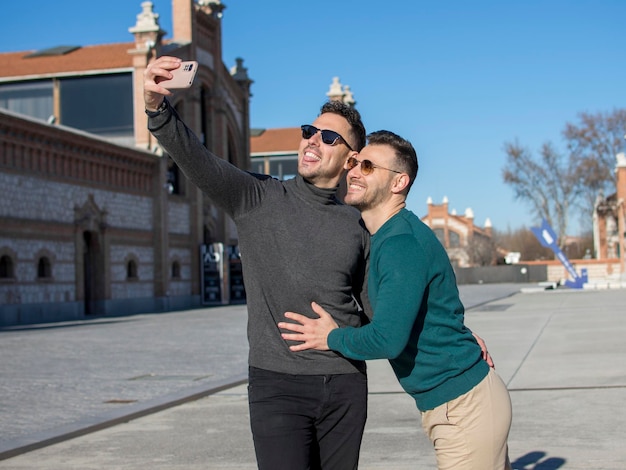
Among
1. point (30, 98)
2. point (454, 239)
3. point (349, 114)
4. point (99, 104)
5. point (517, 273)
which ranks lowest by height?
point (517, 273)

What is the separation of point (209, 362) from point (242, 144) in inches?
1621

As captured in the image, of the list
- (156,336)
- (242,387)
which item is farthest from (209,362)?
(156,336)

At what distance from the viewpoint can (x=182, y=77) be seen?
142 inches

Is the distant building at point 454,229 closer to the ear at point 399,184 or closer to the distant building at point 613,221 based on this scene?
the distant building at point 613,221

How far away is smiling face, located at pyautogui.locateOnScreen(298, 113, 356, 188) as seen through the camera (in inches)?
163

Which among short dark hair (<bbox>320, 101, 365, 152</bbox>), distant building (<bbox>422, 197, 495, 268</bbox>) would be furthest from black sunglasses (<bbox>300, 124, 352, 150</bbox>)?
distant building (<bbox>422, 197, 495, 268</bbox>)

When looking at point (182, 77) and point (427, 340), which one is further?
point (427, 340)

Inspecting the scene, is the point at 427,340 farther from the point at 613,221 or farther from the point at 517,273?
the point at 517,273

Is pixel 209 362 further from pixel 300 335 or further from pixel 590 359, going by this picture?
pixel 300 335

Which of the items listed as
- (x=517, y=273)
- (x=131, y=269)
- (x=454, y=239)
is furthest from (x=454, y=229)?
(x=131, y=269)

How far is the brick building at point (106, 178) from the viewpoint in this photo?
3369 cm

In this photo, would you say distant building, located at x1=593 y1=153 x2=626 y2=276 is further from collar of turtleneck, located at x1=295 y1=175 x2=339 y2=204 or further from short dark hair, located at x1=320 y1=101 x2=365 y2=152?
collar of turtleneck, located at x1=295 y1=175 x2=339 y2=204

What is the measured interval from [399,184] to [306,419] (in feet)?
3.24

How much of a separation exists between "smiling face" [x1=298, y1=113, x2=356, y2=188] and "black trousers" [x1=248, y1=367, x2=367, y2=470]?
0.82 m
